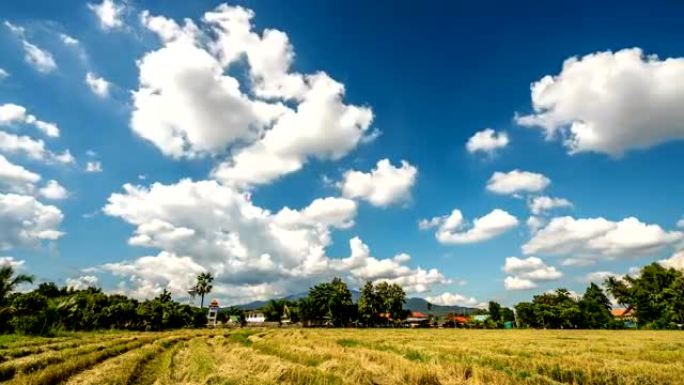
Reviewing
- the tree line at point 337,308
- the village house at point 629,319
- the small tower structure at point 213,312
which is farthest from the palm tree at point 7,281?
the village house at point 629,319

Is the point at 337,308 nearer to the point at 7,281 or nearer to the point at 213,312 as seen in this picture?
the point at 213,312

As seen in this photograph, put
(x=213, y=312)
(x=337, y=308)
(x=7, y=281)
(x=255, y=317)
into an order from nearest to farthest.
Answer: (x=7, y=281) → (x=337, y=308) → (x=213, y=312) → (x=255, y=317)

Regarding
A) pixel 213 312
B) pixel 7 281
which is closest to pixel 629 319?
pixel 213 312

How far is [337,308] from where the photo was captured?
341 feet

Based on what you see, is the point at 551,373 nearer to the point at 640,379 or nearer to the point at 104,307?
the point at 640,379

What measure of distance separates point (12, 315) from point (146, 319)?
33.1 m

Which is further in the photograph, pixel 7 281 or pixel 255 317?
pixel 255 317

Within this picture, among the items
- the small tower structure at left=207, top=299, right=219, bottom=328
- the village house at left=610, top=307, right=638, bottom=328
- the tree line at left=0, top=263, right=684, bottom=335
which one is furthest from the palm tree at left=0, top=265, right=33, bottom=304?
the village house at left=610, top=307, right=638, bottom=328

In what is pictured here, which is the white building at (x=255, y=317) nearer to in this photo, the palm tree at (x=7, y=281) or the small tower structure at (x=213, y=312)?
the small tower structure at (x=213, y=312)

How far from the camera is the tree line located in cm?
4009

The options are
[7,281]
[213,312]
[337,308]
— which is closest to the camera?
[7,281]

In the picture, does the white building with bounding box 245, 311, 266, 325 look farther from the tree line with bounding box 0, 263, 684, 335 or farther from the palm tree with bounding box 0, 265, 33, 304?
the palm tree with bounding box 0, 265, 33, 304

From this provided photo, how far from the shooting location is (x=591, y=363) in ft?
55.5

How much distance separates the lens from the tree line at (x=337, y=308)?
132 feet
